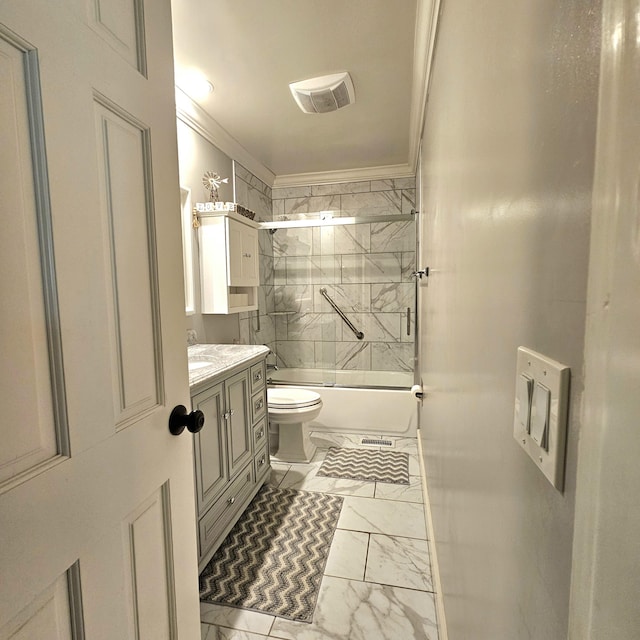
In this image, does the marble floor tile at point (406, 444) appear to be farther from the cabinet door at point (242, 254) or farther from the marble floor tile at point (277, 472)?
the cabinet door at point (242, 254)

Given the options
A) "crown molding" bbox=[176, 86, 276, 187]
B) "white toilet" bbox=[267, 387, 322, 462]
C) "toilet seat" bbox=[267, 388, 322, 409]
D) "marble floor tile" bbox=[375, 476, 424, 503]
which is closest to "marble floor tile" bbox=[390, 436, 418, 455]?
"marble floor tile" bbox=[375, 476, 424, 503]

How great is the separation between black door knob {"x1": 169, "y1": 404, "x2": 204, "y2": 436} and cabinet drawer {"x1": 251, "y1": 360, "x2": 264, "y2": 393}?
1178mm

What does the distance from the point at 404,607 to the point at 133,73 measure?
1.95m

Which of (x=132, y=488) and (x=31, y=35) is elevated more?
Result: (x=31, y=35)

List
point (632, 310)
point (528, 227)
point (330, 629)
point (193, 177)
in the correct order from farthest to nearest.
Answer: point (193, 177)
point (330, 629)
point (528, 227)
point (632, 310)

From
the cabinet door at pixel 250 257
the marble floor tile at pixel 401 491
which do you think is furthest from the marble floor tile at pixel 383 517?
the cabinet door at pixel 250 257

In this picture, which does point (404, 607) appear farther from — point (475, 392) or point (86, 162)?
point (86, 162)

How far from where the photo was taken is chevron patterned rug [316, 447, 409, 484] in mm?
2402

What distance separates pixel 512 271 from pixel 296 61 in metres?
2.00

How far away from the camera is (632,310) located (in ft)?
0.78

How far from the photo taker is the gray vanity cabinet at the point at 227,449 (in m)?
1.53

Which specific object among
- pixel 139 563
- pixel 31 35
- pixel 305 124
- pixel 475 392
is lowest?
pixel 139 563

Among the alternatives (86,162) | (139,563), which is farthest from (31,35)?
(139,563)

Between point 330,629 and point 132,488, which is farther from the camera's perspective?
point 330,629
